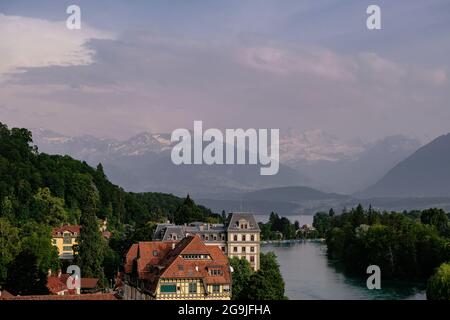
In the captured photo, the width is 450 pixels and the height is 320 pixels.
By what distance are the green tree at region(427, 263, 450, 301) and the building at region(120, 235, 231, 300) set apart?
853cm

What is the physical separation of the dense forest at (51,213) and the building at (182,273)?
359cm

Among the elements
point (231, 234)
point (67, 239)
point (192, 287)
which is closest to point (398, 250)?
point (231, 234)

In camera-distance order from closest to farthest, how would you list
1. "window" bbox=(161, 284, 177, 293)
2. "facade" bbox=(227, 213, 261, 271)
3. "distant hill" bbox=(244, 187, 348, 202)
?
"window" bbox=(161, 284, 177, 293)
"facade" bbox=(227, 213, 261, 271)
"distant hill" bbox=(244, 187, 348, 202)

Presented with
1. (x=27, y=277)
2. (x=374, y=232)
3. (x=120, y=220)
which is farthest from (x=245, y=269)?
(x=120, y=220)

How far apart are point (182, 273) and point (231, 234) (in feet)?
50.2

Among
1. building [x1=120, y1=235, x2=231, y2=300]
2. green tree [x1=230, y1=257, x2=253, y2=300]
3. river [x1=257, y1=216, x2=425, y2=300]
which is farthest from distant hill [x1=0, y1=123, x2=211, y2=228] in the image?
building [x1=120, y1=235, x2=231, y2=300]

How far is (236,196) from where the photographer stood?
175500 mm

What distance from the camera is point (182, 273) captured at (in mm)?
22844

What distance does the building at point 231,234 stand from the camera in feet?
120

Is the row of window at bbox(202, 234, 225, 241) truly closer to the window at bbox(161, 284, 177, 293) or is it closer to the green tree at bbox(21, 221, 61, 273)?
the green tree at bbox(21, 221, 61, 273)

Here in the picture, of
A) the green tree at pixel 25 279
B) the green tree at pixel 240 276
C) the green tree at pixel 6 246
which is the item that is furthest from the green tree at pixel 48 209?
the green tree at pixel 240 276

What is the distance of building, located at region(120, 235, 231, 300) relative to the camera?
2270 cm
